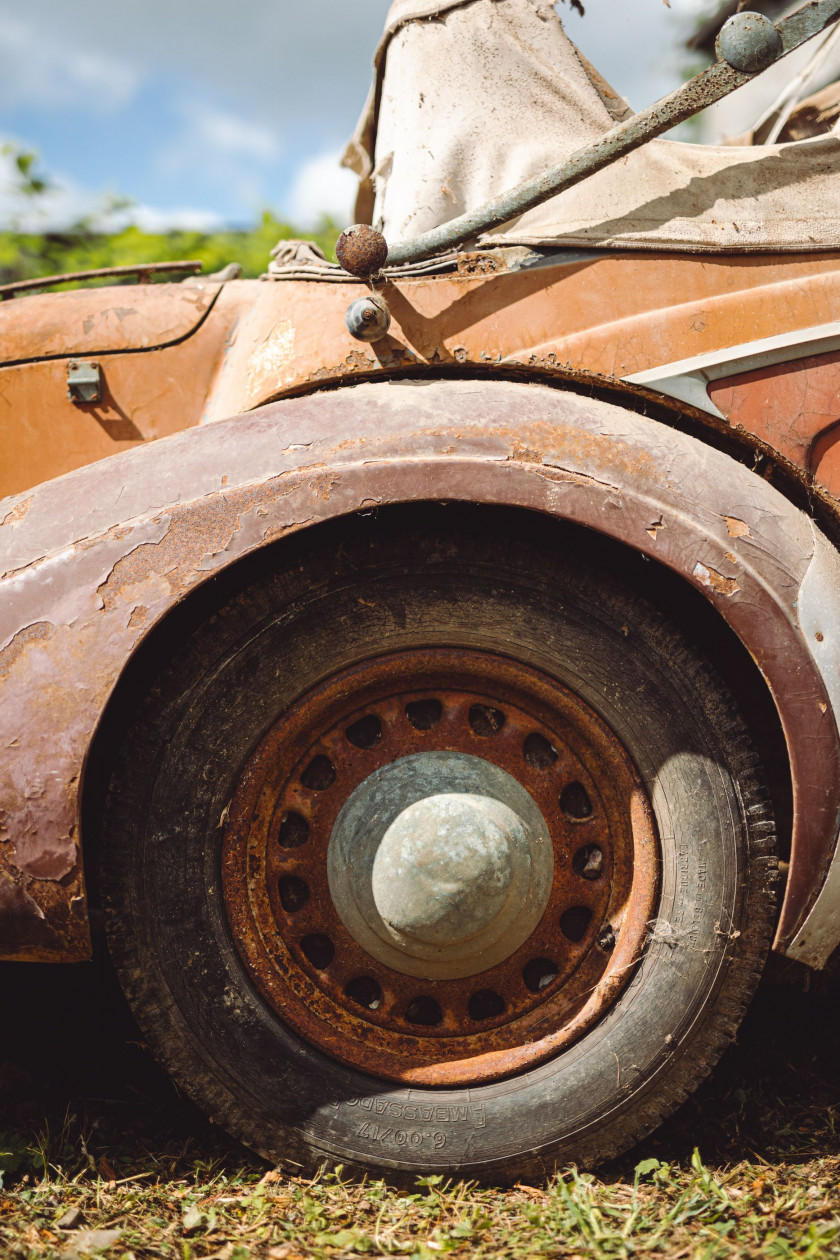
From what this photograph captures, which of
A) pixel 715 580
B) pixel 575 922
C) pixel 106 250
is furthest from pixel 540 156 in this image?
pixel 106 250

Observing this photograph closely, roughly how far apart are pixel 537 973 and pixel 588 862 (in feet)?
0.78

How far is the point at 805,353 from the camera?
1.86 m

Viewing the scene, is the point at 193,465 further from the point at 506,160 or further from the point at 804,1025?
the point at 804,1025

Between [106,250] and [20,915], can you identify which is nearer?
[20,915]

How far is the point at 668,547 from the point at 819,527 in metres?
0.48

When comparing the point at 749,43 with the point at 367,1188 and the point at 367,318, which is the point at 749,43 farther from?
the point at 367,1188

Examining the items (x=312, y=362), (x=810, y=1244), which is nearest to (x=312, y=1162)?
(x=810, y=1244)

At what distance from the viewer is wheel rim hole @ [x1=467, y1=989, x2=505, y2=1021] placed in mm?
1775

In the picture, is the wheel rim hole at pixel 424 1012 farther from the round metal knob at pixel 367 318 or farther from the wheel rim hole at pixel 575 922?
the round metal knob at pixel 367 318

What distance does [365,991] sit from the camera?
1.78m

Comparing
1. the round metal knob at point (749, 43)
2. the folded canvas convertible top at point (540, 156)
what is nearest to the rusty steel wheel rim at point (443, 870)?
the folded canvas convertible top at point (540, 156)

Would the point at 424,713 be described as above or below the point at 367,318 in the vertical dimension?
below

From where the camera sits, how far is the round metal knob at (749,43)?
1783 mm

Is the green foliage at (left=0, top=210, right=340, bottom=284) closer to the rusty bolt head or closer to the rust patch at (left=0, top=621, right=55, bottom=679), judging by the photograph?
the rusty bolt head
